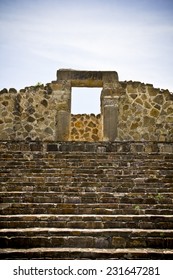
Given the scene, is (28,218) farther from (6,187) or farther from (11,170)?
(11,170)

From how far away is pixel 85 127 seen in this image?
15133mm

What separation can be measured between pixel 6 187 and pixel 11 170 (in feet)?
2.70

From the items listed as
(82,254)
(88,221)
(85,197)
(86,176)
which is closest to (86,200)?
(85,197)

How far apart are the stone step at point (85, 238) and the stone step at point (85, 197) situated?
3.86 feet

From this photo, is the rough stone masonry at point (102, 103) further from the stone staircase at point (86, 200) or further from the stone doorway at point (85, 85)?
the stone staircase at point (86, 200)

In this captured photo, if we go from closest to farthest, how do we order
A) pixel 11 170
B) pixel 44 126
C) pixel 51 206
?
pixel 51 206 → pixel 11 170 → pixel 44 126

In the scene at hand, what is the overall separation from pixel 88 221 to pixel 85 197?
0.94 metres

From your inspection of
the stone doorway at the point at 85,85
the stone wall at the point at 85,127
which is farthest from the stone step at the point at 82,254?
the stone wall at the point at 85,127

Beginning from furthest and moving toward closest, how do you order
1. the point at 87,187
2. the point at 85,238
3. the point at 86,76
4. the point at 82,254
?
the point at 86,76
the point at 87,187
the point at 85,238
the point at 82,254

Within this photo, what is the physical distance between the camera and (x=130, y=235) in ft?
18.1

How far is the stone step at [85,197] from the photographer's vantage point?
674 centimetres

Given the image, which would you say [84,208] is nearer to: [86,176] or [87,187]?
[87,187]
